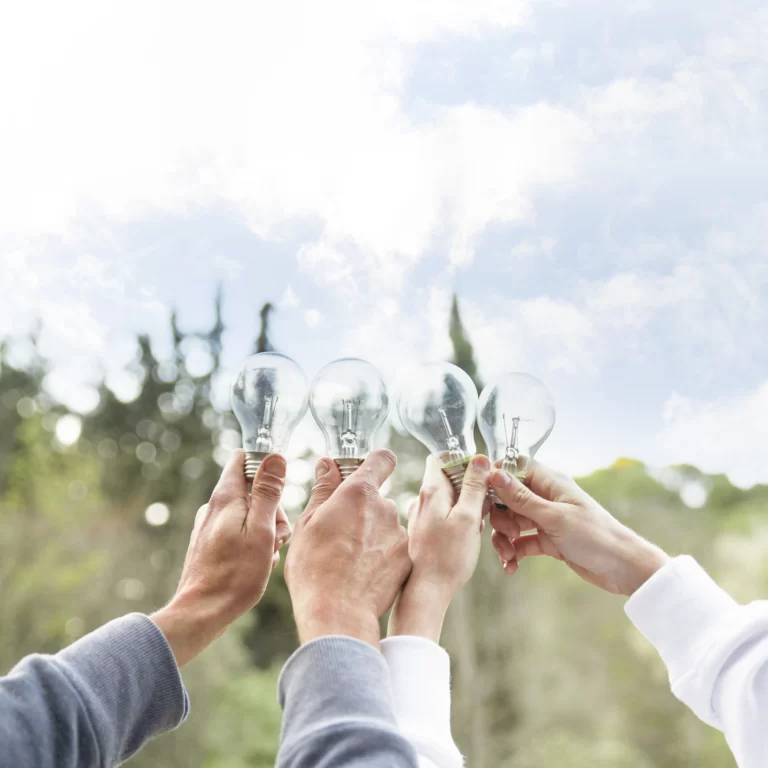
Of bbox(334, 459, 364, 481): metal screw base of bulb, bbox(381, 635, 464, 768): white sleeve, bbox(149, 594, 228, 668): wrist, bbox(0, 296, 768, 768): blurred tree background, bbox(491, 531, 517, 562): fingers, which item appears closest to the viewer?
bbox(381, 635, 464, 768): white sleeve

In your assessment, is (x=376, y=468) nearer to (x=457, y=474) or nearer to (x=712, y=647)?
(x=457, y=474)

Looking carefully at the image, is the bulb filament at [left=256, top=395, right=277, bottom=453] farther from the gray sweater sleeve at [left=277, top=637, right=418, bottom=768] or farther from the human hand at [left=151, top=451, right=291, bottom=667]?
the gray sweater sleeve at [left=277, top=637, right=418, bottom=768]

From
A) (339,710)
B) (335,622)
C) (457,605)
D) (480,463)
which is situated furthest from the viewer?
(457,605)

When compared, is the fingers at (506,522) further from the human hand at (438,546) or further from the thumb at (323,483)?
the thumb at (323,483)

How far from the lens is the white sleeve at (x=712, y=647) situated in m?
0.62

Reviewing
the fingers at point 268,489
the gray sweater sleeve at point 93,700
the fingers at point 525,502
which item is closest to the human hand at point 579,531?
the fingers at point 525,502

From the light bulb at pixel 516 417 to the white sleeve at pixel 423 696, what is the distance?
258mm

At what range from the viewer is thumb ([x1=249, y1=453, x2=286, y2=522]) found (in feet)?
2.51

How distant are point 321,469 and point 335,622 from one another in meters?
0.21

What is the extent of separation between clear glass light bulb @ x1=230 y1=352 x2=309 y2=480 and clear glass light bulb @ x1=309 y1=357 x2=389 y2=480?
0.08 feet

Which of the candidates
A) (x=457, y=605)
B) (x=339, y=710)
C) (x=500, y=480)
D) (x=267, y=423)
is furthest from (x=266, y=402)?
(x=457, y=605)

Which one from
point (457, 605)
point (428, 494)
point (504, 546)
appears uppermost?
point (428, 494)

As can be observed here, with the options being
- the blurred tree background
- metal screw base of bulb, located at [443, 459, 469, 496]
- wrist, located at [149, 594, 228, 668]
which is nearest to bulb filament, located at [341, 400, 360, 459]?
metal screw base of bulb, located at [443, 459, 469, 496]

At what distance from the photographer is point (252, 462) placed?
81 centimetres
